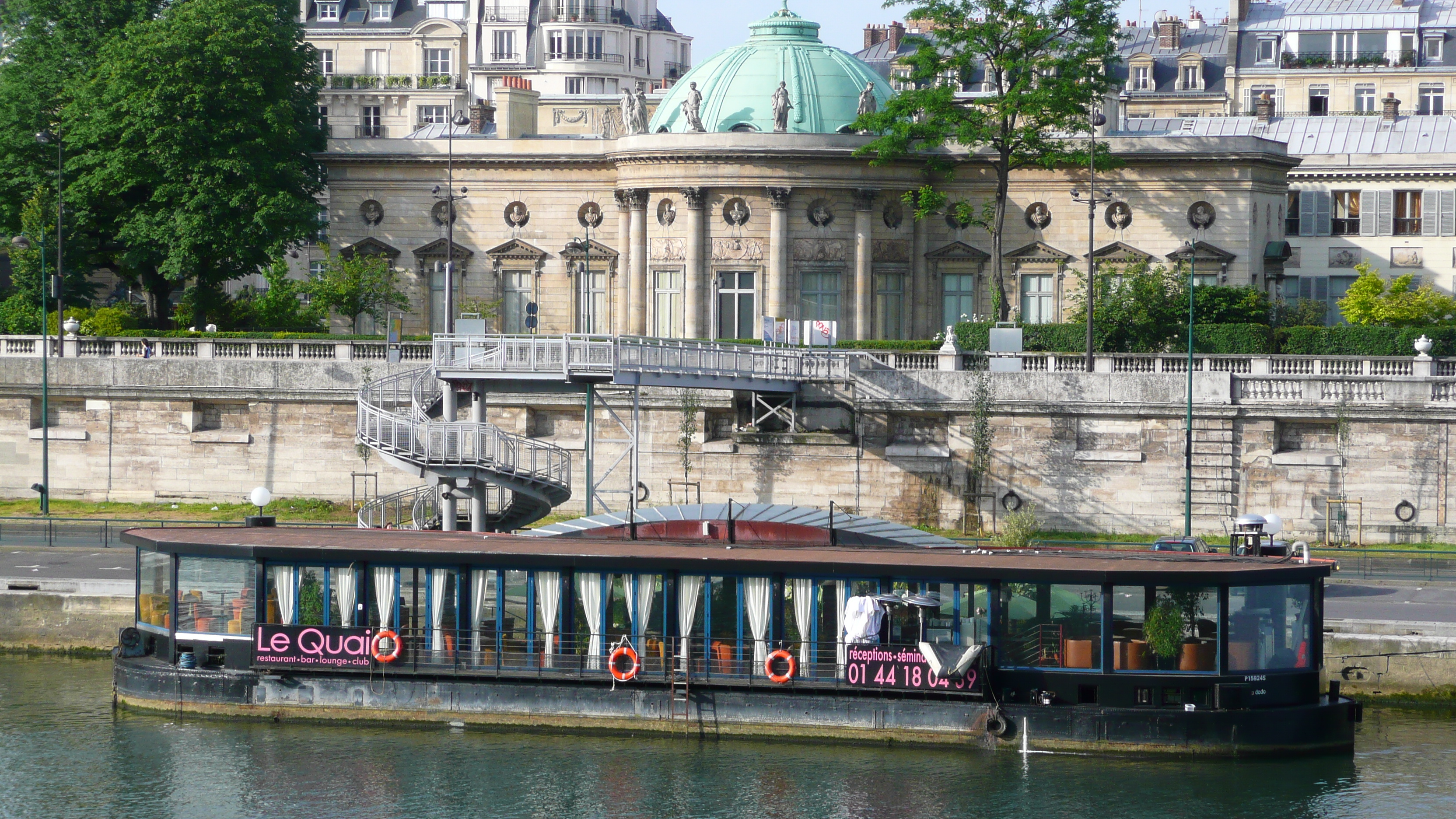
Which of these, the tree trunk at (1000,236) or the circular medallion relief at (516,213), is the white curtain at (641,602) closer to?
the tree trunk at (1000,236)

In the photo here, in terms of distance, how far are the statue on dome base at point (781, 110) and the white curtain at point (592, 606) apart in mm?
35284

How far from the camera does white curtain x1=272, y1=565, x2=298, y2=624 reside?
37.0 metres

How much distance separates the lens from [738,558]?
35.8 metres

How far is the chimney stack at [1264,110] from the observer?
294 ft

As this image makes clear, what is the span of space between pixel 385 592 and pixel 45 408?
27.2 m

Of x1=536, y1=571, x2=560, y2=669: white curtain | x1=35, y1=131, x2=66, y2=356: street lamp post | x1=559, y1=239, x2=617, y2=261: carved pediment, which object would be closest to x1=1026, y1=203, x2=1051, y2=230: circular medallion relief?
x1=559, y1=239, x2=617, y2=261: carved pediment

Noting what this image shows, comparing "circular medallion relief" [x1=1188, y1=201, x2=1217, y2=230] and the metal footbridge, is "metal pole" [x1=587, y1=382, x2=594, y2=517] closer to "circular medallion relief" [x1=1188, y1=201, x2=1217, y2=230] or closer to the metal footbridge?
the metal footbridge

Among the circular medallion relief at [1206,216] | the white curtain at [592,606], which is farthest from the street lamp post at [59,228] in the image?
the circular medallion relief at [1206,216]

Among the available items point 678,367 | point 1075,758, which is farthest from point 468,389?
point 1075,758

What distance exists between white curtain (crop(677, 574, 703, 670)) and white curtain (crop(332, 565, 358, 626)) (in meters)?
5.81

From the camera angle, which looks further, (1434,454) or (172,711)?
(1434,454)

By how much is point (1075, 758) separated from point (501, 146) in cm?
4466

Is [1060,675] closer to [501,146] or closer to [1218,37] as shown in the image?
[501,146]

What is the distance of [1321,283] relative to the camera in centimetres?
8150
